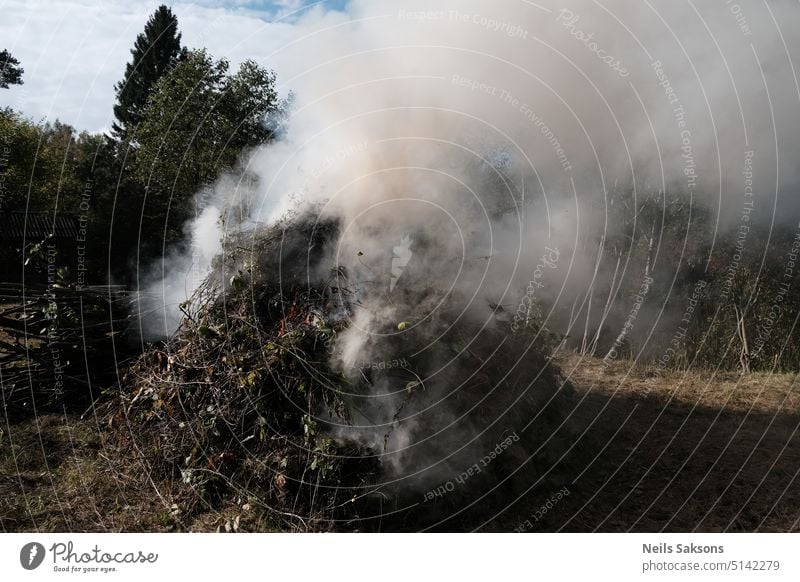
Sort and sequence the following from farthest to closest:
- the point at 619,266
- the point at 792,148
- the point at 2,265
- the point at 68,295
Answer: the point at 2,265
the point at 619,266
the point at 792,148
the point at 68,295

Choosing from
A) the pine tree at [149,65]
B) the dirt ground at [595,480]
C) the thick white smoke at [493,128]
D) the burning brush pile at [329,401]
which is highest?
the pine tree at [149,65]

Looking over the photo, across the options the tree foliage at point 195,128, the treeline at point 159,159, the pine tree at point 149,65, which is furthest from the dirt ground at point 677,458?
the pine tree at point 149,65

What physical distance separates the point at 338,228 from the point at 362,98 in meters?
1.74

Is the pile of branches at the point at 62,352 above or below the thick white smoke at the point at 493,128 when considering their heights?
below

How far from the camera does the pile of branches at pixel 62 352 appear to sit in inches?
288

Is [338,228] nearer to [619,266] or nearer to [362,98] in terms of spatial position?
[362,98]

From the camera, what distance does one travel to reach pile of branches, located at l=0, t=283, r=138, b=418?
7.30 m

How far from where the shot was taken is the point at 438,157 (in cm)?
658

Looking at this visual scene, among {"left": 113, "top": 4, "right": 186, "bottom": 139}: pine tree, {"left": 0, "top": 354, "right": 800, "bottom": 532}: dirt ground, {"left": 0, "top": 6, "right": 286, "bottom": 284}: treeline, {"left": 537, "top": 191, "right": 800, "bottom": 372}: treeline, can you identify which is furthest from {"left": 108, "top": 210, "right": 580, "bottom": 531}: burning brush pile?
{"left": 113, "top": 4, "right": 186, "bottom": 139}: pine tree

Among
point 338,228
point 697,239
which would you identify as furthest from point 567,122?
point 697,239

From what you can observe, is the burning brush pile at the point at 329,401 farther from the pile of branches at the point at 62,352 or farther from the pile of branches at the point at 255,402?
the pile of branches at the point at 62,352

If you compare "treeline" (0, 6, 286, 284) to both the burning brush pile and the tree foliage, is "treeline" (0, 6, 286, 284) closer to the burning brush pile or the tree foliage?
the tree foliage

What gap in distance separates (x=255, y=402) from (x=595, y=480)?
3.75 metres

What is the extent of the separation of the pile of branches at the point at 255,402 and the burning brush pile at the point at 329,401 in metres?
0.01
